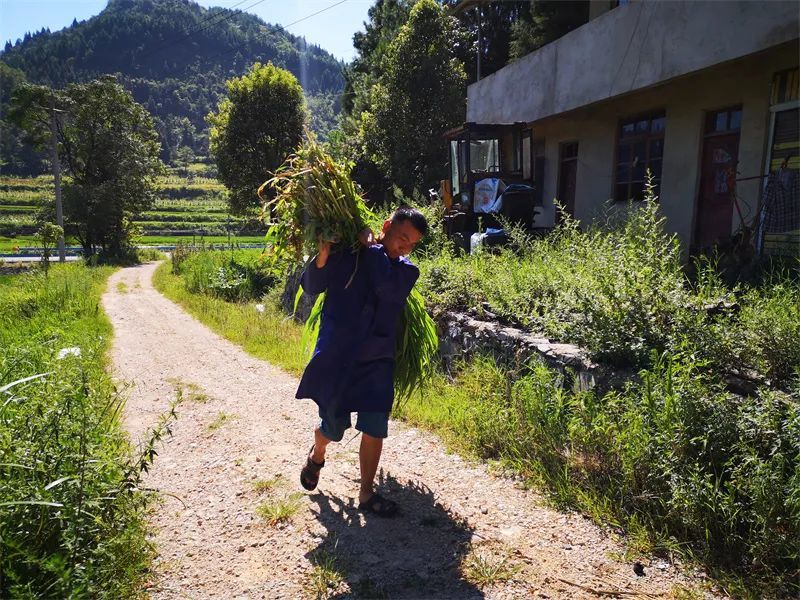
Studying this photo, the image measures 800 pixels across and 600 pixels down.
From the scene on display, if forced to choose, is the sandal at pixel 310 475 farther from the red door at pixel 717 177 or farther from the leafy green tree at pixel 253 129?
the leafy green tree at pixel 253 129

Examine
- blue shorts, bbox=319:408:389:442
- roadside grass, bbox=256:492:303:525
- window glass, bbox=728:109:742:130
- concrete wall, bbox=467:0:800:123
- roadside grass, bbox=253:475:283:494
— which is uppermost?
concrete wall, bbox=467:0:800:123

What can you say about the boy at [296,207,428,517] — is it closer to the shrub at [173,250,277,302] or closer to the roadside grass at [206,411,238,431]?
the roadside grass at [206,411,238,431]

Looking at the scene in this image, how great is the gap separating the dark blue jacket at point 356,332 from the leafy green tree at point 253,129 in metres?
19.7

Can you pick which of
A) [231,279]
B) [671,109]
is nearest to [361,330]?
[671,109]

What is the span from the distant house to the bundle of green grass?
6.21 metres

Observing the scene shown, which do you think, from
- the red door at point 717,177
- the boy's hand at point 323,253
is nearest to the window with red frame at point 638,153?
the red door at point 717,177

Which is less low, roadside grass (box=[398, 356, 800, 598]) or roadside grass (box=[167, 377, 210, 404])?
roadside grass (box=[398, 356, 800, 598])

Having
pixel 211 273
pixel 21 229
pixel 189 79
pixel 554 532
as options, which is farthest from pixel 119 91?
pixel 189 79

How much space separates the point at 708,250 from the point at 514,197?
3301 mm

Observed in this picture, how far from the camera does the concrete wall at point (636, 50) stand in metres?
6.71

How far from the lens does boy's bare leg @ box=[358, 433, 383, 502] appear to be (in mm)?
2976

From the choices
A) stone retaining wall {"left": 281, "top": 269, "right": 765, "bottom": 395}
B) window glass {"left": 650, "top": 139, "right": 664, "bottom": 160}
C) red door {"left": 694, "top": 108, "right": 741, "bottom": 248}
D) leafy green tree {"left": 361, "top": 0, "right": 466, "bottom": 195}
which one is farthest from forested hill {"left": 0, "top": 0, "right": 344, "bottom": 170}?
stone retaining wall {"left": 281, "top": 269, "right": 765, "bottom": 395}

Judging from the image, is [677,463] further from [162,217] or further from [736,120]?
[162,217]

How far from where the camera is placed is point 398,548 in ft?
9.10
